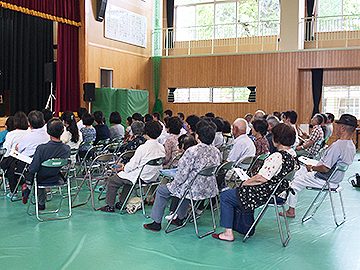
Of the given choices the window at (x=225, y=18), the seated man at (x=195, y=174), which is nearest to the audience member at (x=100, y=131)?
the seated man at (x=195, y=174)

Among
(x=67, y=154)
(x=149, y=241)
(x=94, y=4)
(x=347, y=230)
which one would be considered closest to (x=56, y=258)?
(x=149, y=241)

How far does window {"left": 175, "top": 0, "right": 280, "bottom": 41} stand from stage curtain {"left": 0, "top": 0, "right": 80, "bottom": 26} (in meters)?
5.52

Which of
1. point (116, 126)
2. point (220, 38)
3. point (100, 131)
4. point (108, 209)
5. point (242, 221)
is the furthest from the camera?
point (220, 38)

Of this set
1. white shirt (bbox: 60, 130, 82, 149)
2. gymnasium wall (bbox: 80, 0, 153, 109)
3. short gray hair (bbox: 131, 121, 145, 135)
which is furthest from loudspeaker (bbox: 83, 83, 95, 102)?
short gray hair (bbox: 131, 121, 145, 135)

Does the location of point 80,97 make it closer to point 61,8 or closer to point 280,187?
point 61,8

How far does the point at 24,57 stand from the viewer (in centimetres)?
1292

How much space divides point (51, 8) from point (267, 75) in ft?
22.8

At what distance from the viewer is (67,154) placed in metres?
5.14

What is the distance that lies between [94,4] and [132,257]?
1042 centimetres

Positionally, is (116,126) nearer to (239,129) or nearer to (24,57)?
(239,129)

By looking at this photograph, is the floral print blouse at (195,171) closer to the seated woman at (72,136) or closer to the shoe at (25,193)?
the shoe at (25,193)

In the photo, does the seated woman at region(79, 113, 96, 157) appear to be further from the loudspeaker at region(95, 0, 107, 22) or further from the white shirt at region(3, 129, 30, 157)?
the loudspeaker at region(95, 0, 107, 22)

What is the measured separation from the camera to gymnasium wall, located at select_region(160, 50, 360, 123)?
13898 mm

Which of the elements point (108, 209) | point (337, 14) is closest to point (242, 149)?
point (108, 209)
